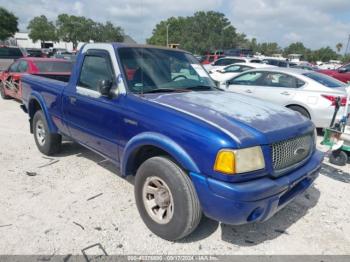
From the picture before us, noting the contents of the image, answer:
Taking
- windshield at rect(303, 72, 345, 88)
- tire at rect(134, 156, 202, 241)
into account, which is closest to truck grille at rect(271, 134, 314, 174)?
tire at rect(134, 156, 202, 241)

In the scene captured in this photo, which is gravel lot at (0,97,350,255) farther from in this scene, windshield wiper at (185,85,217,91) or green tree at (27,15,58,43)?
green tree at (27,15,58,43)

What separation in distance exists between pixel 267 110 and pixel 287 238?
4.42 ft

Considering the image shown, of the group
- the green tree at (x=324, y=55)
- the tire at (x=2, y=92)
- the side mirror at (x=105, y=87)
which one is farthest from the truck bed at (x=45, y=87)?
the green tree at (x=324, y=55)

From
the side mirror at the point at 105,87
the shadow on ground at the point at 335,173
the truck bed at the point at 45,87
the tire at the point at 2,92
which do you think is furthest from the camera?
the tire at the point at 2,92

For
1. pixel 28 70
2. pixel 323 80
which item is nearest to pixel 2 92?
pixel 28 70

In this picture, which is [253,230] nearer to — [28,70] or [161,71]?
[161,71]

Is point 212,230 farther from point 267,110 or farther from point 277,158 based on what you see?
point 267,110

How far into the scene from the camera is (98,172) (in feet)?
15.3

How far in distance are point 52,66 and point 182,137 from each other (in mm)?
7302

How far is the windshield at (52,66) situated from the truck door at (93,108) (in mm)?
4824

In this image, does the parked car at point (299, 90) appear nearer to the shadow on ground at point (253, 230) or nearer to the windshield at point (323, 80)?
the windshield at point (323, 80)

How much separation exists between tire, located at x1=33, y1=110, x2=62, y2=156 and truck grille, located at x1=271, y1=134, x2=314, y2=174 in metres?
3.66

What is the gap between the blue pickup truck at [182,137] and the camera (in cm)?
257

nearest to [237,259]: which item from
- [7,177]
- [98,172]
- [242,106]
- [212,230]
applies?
[212,230]
